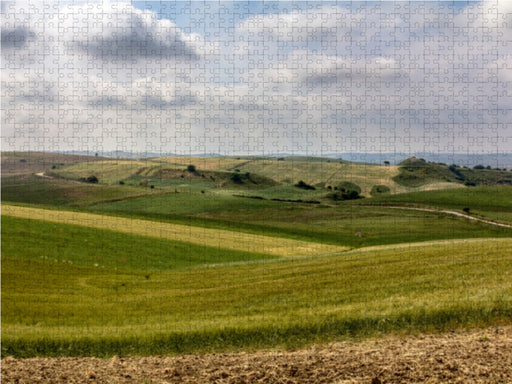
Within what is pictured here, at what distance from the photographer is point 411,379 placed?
8.14m

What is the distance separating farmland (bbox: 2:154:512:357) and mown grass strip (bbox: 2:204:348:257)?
24 centimetres

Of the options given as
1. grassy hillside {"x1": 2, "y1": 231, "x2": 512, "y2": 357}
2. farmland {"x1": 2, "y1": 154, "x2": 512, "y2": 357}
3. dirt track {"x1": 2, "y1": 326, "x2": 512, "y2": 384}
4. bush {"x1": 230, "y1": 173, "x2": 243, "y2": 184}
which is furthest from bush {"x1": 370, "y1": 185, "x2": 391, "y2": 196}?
dirt track {"x1": 2, "y1": 326, "x2": 512, "y2": 384}

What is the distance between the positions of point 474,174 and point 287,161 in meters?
58.1

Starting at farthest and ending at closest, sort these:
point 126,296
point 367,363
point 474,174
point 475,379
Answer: point 474,174
point 126,296
point 367,363
point 475,379

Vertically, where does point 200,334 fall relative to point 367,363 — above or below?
below

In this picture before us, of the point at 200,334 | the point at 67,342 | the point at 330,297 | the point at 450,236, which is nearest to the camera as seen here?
the point at 200,334

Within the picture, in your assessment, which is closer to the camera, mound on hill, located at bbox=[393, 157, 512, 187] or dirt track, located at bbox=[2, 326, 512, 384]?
dirt track, located at bbox=[2, 326, 512, 384]

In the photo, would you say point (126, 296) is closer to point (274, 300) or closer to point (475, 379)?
point (274, 300)

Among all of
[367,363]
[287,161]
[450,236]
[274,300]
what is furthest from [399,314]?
[287,161]

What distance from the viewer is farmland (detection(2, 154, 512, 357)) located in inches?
523

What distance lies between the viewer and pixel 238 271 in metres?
31.2

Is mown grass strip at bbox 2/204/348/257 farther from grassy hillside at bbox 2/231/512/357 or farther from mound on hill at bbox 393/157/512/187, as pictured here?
mound on hill at bbox 393/157/512/187

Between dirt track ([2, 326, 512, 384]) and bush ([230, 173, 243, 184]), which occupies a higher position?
bush ([230, 173, 243, 184])

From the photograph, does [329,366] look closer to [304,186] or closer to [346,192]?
[346,192]
